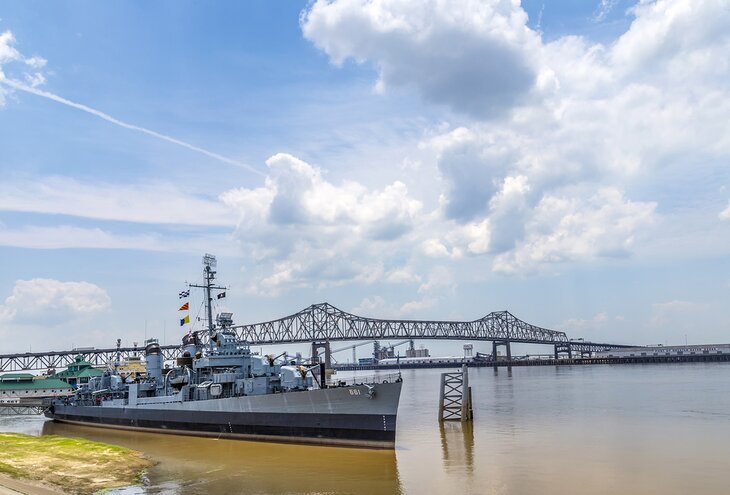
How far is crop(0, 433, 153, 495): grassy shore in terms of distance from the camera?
26641 mm

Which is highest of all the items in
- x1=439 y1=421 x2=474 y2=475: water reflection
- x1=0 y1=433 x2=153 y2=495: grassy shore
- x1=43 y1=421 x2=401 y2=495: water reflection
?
x1=0 y1=433 x2=153 y2=495: grassy shore

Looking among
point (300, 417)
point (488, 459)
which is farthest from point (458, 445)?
point (300, 417)

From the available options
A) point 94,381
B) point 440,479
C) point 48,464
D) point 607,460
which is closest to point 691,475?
point 607,460

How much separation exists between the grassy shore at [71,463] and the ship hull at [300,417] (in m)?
6.33

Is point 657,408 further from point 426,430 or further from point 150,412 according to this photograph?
point 150,412

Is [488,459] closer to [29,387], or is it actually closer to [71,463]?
[71,463]

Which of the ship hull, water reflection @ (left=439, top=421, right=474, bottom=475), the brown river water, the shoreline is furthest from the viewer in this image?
the ship hull

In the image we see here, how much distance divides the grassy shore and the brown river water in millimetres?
1670

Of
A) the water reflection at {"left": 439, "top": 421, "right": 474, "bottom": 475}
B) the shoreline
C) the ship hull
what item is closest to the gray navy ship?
the ship hull

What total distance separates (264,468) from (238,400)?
951 cm

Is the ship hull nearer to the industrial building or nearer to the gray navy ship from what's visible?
the gray navy ship

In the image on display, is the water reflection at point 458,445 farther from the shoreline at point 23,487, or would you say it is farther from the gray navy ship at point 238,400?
the shoreline at point 23,487

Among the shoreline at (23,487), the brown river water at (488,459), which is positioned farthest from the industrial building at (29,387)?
the shoreline at (23,487)

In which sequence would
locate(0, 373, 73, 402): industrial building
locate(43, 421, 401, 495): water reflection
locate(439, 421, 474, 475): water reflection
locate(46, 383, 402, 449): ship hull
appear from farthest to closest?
1. locate(0, 373, 73, 402): industrial building
2. locate(46, 383, 402, 449): ship hull
3. locate(439, 421, 474, 475): water reflection
4. locate(43, 421, 401, 495): water reflection
